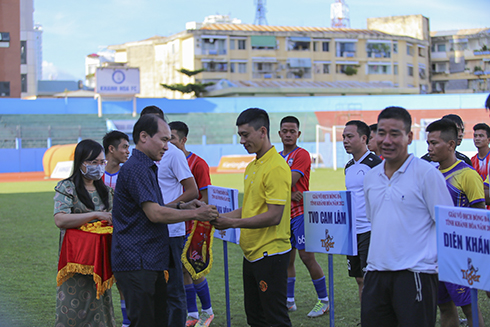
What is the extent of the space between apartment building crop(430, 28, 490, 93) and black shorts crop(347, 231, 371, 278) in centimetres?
6991

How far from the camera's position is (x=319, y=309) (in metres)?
5.62

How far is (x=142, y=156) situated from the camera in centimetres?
370

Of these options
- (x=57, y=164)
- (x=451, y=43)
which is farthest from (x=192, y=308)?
(x=451, y=43)

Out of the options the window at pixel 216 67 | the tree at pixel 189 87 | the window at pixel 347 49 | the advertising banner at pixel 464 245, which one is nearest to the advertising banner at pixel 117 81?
the tree at pixel 189 87

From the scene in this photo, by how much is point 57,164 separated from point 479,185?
26.6m

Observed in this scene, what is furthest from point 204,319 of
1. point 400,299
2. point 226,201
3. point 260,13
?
point 260,13

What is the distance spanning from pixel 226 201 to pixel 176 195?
0.57m

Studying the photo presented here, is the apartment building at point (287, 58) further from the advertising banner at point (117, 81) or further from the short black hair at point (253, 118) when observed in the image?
the short black hair at point (253, 118)

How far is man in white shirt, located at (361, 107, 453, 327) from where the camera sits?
3.14m

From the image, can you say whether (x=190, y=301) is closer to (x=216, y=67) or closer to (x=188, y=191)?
(x=188, y=191)

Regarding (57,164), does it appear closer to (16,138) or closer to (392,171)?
(16,138)

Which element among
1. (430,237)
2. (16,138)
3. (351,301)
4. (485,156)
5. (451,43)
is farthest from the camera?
(451,43)

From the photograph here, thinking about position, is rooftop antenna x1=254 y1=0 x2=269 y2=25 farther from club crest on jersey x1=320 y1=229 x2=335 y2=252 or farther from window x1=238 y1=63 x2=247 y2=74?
club crest on jersey x1=320 y1=229 x2=335 y2=252

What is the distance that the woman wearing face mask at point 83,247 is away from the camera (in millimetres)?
3945
